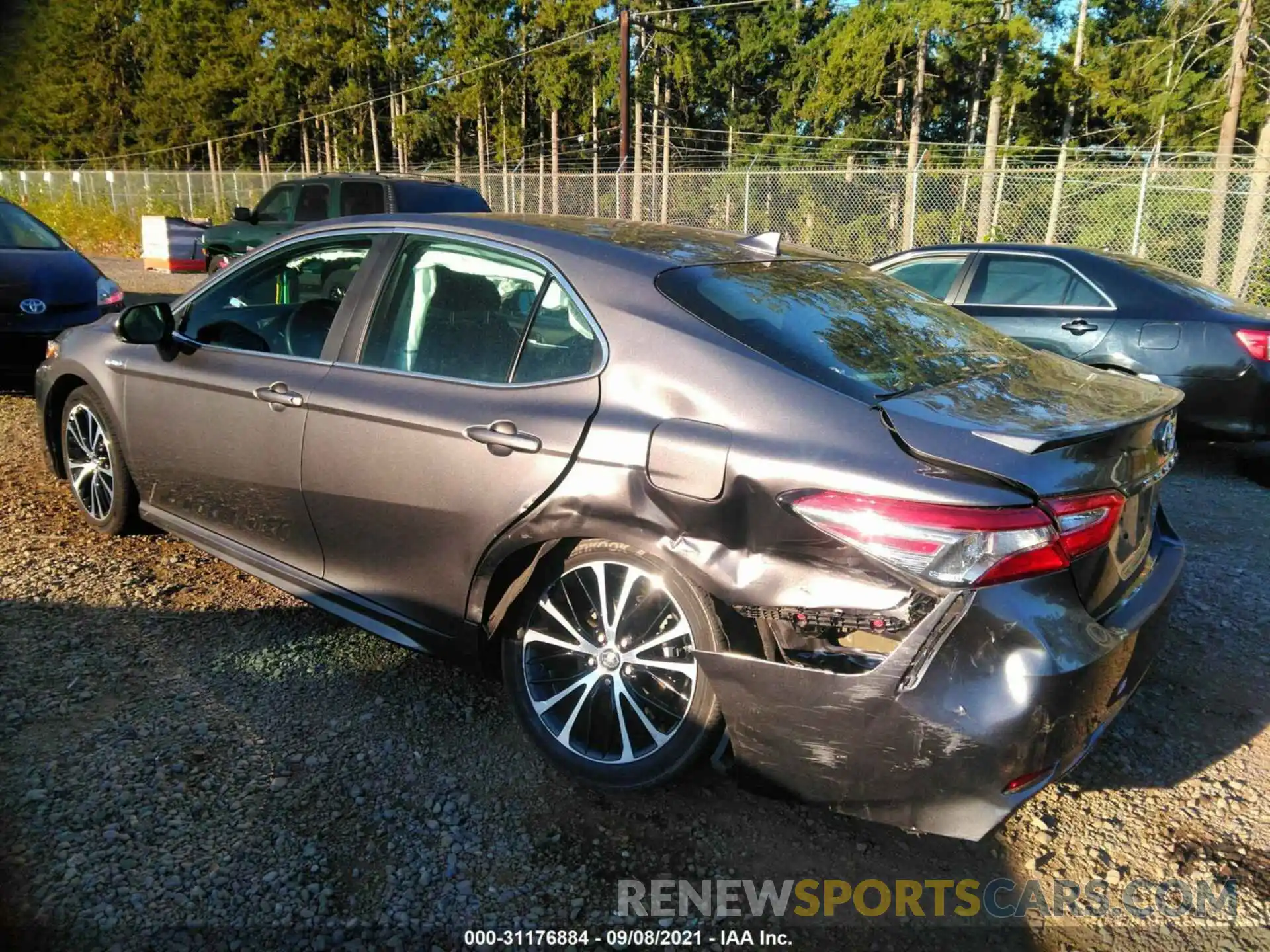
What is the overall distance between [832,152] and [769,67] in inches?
463

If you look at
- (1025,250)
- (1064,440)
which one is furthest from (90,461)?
(1025,250)

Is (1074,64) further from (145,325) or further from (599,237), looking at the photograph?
(145,325)

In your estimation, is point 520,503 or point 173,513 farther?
point 173,513

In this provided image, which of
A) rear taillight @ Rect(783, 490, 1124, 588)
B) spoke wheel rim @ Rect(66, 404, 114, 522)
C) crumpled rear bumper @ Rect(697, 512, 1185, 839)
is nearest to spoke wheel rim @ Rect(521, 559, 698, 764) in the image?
crumpled rear bumper @ Rect(697, 512, 1185, 839)

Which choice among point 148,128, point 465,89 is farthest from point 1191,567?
point 148,128

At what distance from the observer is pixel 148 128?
146 ft

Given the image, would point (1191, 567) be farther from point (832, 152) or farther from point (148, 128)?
point (148, 128)

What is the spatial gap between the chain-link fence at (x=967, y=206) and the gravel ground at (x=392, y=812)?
7.27 metres

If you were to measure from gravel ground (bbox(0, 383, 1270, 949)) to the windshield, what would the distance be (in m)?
5.36

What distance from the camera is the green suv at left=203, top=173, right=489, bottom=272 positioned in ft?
37.3

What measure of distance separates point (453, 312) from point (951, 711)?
2060mm

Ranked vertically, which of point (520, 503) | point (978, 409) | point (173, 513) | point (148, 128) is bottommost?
point (173, 513)

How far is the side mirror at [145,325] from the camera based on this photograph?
3.90 m

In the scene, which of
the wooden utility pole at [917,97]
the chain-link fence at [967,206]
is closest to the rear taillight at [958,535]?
the chain-link fence at [967,206]
